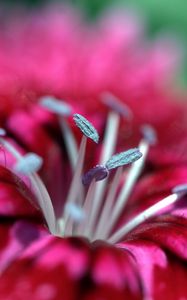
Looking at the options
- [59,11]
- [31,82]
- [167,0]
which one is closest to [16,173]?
[31,82]

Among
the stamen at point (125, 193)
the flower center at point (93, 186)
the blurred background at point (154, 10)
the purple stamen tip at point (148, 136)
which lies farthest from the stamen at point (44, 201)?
the blurred background at point (154, 10)

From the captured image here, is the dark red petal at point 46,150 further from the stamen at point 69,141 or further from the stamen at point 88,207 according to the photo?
the stamen at point 88,207

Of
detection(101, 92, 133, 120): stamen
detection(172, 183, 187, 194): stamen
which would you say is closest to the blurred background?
detection(101, 92, 133, 120): stamen

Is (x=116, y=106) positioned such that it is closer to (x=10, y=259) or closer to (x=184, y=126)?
(x=184, y=126)

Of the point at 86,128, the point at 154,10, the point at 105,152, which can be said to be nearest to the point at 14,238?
the point at 86,128

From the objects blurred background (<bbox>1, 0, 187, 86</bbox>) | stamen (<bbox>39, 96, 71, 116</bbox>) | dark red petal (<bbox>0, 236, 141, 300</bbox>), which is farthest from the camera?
blurred background (<bbox>1, 0, 187, 86</bbox>)

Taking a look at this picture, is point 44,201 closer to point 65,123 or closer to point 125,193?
point 125,193

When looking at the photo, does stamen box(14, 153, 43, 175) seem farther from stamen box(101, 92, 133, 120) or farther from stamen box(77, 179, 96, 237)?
stamen box(101, 92, 133, 120)
